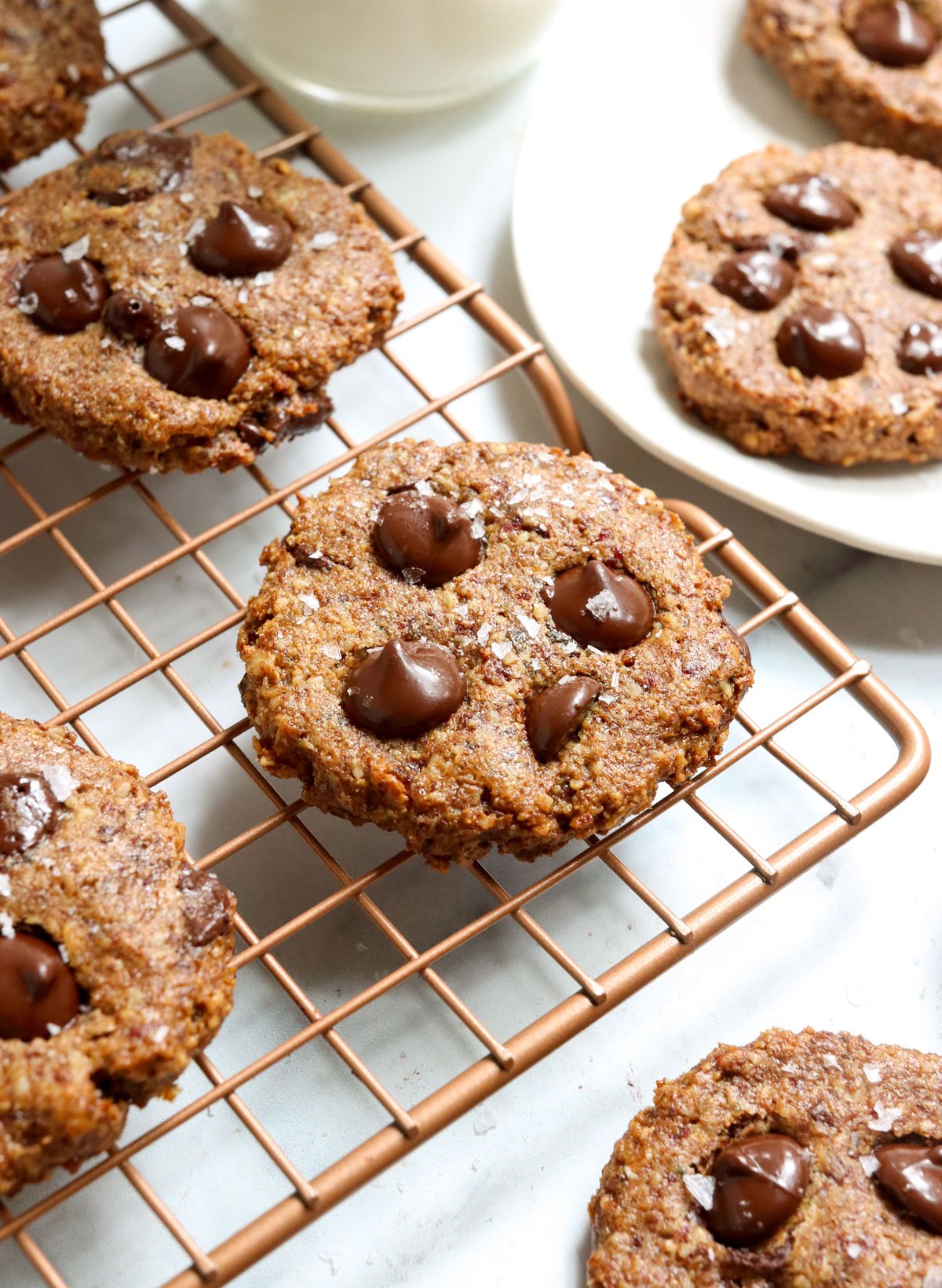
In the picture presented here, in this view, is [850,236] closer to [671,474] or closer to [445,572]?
[671,474]

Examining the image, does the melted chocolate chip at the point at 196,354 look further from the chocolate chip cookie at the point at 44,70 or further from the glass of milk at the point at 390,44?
the glass of milk at the point at 390,44

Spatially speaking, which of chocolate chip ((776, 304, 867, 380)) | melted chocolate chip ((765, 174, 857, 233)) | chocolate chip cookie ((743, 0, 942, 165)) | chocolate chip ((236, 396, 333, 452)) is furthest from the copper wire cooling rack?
chocolate chip cookie ((743, 0, 942, 165))

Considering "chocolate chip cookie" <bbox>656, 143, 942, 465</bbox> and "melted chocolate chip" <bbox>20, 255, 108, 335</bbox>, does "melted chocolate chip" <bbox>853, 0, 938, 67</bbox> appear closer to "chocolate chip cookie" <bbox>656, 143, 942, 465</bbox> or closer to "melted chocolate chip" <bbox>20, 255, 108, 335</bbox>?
"chocolate chip cookie" <bbox>656, 143, 942, 465</bbox>

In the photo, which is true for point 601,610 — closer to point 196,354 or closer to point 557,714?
point 557,714

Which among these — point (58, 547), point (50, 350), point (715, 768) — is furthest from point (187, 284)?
point (715, 768)

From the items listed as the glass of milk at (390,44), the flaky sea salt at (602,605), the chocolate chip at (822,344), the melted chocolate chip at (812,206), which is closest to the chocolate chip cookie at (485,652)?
the flaky sea salt at (602,605)

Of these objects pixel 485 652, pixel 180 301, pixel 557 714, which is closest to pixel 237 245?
pixel 180 301
